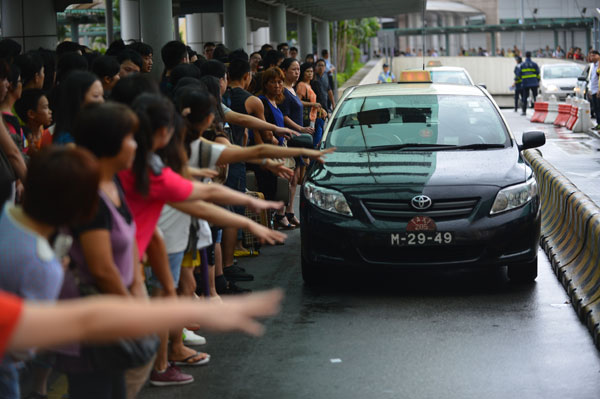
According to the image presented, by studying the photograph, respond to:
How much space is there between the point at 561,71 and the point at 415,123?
3227 centimetres

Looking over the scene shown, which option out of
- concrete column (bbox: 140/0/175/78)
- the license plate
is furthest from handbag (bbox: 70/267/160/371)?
concrete column (bbox: 140/0/175/78)

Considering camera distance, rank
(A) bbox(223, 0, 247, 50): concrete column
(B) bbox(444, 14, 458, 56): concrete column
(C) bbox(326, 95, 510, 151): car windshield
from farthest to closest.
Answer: (B) bbox(444, 14, 458, 56): concrete column < (A) bbox(223, 0, 247, 50): concrete column < (C) bbox(326, 95, 510, 151): car windshield

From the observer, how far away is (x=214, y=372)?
19.6 ft

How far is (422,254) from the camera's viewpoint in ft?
25.2

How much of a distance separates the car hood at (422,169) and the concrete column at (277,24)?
21.6 m

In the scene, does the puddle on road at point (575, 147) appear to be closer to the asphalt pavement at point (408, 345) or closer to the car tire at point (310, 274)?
the asphalt pavement at point (408, 345)

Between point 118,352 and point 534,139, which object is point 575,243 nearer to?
point 534,139

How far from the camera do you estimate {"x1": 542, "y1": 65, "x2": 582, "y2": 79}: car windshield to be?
3941 centimetres

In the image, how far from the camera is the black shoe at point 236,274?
8.52 m

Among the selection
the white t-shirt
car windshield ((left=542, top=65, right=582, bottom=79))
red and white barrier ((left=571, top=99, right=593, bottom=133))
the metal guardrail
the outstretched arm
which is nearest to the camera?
the outstretched arm

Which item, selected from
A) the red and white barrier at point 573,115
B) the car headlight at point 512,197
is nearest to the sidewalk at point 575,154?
the red and white barrier at point 573,115

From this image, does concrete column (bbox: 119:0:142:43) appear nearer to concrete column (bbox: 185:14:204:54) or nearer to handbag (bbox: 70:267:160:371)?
concrete column (bbox: 185:14:204:54)

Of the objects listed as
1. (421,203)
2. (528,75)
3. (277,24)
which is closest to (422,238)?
(421,203)

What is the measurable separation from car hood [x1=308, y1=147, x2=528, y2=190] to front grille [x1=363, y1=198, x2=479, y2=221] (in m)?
0.17
